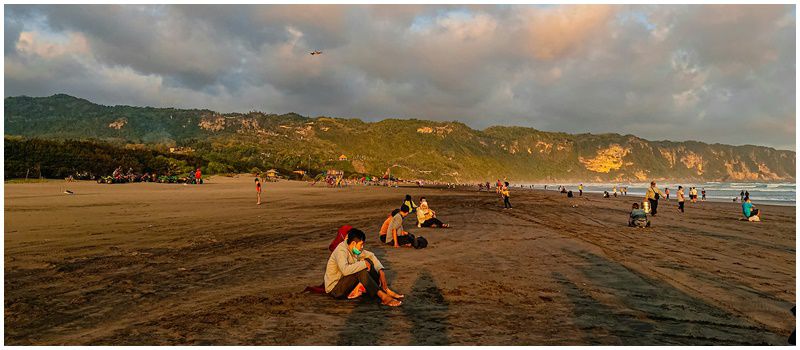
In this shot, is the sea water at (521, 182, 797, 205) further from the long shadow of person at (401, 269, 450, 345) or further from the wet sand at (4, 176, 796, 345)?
the long shadow of person at (401, 269, 450, 345)

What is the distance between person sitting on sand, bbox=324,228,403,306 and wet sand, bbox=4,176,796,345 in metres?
0.24

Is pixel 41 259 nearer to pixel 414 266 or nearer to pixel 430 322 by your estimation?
pixel 414 266

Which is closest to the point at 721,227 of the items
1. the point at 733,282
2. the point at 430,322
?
the point at 733,282

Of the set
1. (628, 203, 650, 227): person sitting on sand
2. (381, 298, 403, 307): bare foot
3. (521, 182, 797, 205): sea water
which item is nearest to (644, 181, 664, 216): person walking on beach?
(628, 203, 650, 227): person sitting on sand

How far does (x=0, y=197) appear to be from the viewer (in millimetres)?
8750

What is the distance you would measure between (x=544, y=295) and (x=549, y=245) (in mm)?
6467

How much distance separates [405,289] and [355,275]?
4.42 ft

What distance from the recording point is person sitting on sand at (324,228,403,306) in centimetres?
709

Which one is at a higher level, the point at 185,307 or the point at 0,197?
the point at 0,197

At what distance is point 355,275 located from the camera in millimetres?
7188

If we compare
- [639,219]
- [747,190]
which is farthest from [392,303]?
[747,190]

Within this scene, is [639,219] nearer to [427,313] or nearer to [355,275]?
[427,313]

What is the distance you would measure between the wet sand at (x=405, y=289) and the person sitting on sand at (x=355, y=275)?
24 cm

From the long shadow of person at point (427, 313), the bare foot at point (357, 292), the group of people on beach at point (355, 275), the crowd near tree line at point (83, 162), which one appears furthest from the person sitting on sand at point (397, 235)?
the crowd near tree line at point (83, 162)
